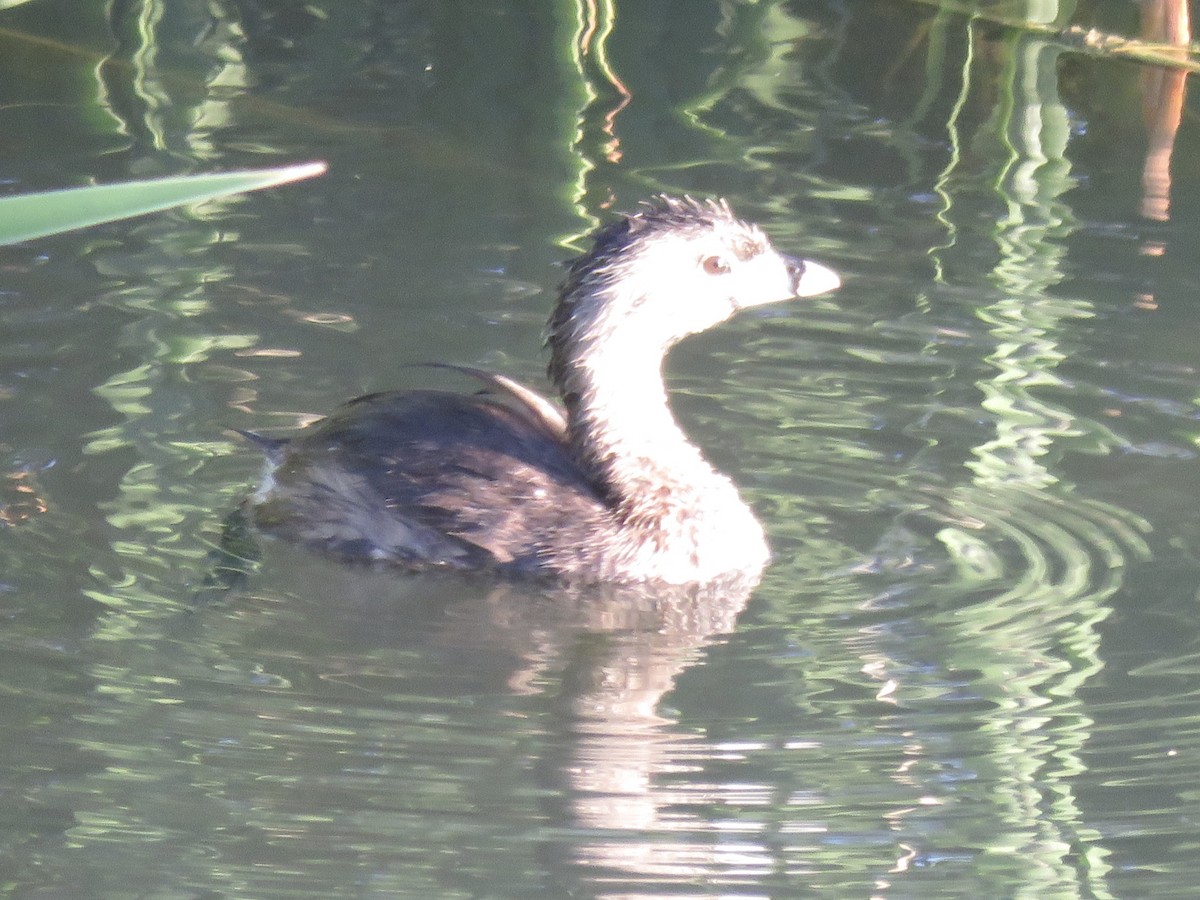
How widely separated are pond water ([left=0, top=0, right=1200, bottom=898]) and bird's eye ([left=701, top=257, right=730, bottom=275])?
0.67 meters

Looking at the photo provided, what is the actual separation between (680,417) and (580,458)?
81 centimetres

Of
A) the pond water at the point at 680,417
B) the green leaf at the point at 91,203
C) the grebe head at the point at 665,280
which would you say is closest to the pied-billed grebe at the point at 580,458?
the grebe head at the point at 665,280

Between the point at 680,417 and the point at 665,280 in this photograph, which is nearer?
the point at 665,280

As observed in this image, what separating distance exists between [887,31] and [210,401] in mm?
4352

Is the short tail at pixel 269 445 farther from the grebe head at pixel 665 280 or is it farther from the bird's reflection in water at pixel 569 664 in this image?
the grebe head at pixel 665 280

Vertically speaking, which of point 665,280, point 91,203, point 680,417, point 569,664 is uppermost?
point 91,203

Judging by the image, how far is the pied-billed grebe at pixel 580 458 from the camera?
5.07 m

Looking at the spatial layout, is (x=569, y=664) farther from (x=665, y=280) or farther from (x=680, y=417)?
(x=680, y=417)

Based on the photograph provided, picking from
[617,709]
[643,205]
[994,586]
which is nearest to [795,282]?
[643,205]

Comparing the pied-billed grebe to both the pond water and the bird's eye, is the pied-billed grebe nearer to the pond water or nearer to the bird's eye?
the bird's eye

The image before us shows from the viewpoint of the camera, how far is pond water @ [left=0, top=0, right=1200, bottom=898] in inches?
150

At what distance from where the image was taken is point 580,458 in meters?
5.36

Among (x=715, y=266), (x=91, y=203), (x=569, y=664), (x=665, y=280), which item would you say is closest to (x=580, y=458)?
(x=665, y=280)

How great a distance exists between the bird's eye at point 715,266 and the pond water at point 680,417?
2.21 ft
